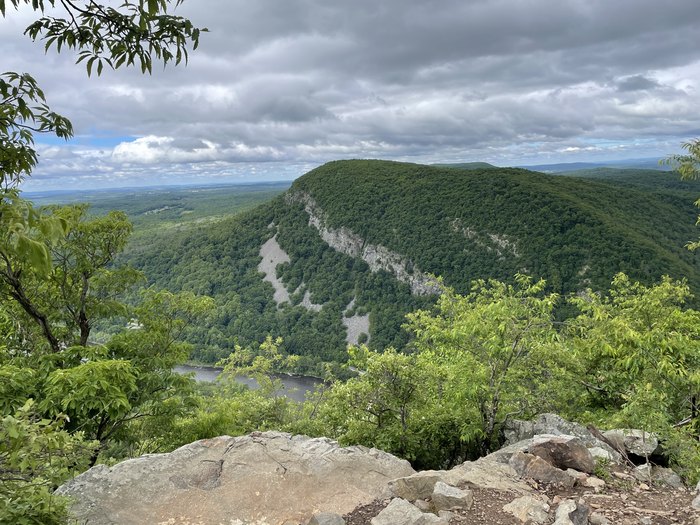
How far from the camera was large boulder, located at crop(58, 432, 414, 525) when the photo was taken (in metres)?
8.88

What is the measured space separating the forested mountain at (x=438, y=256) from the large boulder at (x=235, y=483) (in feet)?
360

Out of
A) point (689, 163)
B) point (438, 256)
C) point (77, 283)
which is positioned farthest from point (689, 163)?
point (438, 256)

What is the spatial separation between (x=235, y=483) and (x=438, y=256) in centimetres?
15377

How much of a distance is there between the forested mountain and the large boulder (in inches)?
4323

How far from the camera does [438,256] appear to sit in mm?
159500

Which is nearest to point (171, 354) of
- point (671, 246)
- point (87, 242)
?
point (87, 242)

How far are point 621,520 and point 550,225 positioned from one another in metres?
154

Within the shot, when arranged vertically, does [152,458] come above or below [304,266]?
above

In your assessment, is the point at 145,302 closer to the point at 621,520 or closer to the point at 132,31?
the point at 132,31

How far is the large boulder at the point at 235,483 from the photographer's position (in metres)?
8.88

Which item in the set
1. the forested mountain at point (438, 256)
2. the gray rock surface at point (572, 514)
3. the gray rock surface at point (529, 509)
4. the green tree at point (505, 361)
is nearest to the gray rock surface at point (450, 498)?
the gray rock surface at point (529, 509)

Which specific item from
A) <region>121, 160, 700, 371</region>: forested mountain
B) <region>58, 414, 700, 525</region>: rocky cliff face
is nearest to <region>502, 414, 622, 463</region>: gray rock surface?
<region>58, 414, 700, 525</region>: rocky cliff face

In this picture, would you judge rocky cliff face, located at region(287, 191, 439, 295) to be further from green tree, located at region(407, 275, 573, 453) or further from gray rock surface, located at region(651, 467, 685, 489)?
gray rock surface, located at region(651, 467, 685, 489)

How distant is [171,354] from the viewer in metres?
14.9
